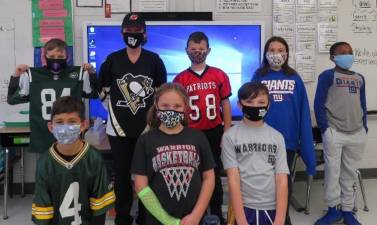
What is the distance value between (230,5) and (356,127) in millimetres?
1656

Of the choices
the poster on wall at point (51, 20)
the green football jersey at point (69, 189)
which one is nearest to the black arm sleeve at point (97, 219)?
the green football jersey at point (69, 189)

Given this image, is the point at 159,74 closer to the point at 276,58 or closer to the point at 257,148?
the point at 276,58

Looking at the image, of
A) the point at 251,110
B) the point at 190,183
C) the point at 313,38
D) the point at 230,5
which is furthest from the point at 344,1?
the point at 190,183

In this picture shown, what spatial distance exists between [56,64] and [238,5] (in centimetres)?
194

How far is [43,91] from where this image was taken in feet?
9.66

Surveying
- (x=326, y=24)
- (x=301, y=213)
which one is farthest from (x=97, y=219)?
(x=326, y=24)

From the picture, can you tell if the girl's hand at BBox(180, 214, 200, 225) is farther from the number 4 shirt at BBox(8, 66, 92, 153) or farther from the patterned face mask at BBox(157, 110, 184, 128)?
the number 4 shirt at BBox(8, 66, 92, 153)

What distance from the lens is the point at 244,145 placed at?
2197 millimetres

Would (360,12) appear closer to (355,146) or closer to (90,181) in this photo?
(355,146)

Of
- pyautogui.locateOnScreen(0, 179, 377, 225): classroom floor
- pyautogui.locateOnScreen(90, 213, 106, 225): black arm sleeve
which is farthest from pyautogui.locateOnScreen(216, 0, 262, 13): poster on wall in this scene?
pyautogui.locateOnScreen(90, 213, 106, 225): black arm sleeve

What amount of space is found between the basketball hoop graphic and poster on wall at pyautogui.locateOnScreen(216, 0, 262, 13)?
2385 mm

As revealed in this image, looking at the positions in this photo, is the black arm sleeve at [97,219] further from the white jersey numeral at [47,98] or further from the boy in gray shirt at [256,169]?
the white jersey numeral at [47,98]

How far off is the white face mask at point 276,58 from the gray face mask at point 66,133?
4.67 ft

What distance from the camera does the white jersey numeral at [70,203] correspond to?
192cm
